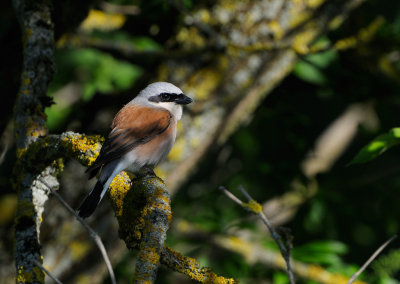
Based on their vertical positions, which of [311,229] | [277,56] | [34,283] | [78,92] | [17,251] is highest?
[78,92]

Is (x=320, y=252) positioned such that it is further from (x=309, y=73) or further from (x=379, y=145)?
(x=379, y=145)

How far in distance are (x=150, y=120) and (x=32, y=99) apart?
0.99 meters

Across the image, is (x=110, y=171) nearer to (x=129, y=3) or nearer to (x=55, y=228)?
(x=55, y=228)

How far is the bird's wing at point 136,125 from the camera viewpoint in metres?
2.87

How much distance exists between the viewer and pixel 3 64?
10.1 ft

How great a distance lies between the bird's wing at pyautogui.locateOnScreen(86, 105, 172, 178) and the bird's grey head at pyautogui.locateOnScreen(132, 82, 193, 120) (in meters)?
0.15

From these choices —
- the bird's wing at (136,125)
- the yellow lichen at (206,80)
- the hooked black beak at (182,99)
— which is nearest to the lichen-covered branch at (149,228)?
the bird's wing at (136,125)

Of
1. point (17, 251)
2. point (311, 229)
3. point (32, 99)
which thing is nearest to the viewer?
point (17, 251)

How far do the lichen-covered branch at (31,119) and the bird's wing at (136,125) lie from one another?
20.4 inches

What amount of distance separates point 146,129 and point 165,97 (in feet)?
1.46

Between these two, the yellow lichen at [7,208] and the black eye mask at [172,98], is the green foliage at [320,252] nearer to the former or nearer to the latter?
the black eye mask at [172,98]

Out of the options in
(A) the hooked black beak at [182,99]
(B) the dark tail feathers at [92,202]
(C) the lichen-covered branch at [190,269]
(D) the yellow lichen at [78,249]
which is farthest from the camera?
(D) the yellow lichen at [78,249]

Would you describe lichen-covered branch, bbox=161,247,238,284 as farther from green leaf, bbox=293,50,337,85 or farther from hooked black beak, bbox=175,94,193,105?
green leaf, bbox=293,50,337,85

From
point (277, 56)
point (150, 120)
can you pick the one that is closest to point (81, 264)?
point (150, 120)
